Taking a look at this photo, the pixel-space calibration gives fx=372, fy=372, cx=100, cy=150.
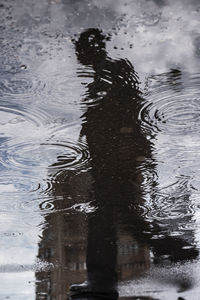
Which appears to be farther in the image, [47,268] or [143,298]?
[47,268]

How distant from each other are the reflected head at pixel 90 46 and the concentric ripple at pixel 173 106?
21.5 inches

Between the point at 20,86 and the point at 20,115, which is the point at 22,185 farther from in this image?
the point at 20,86

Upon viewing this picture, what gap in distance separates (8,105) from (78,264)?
3.24 meters

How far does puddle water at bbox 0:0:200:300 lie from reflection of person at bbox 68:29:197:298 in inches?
0.5

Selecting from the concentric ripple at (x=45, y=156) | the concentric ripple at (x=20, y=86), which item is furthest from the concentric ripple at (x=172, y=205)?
the concentric ripple at (x=20, y=86)

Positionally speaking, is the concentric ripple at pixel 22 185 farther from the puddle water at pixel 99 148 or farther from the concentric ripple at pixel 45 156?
the concentric ripple at pixel 45 156

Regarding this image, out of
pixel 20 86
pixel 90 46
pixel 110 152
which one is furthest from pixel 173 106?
pixel 20 86

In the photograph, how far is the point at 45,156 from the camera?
152 inches

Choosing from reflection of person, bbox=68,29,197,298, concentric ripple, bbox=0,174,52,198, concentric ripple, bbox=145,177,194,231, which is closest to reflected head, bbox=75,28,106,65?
reflection of person, bbox=68,29,197,298

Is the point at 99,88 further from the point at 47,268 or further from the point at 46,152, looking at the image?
the point at 47,268

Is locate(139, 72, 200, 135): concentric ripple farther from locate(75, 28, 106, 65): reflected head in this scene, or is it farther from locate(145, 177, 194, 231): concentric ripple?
locate(145, 177, 194, 231): concentric ripple

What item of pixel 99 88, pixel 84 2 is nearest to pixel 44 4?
pixel 84 2

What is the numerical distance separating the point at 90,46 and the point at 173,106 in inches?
40.2

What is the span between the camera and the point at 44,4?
7.65 feet
